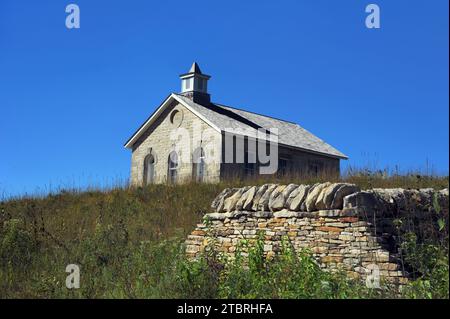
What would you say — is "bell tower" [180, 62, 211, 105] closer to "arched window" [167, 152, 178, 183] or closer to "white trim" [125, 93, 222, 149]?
"white trim" [125, 93, 222, 149]

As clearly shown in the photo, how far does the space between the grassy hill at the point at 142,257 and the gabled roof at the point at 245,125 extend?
282 inches

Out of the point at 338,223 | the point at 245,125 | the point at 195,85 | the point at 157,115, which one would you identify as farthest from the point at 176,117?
the point at 338,223

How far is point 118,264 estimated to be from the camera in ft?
33.3

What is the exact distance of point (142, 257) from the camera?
1009 centimetres

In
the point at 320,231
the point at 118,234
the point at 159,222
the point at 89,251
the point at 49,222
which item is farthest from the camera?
the point at 49,222

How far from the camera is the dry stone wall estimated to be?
26.4 ft

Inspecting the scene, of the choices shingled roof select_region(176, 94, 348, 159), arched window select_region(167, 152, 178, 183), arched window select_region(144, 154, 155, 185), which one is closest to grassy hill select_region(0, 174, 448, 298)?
arched window select_region(167, 152, 178, 183)

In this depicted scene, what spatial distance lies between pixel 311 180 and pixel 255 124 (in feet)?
38.8

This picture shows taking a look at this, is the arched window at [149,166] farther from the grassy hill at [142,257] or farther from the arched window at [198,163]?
the grassy hill at [142,257]

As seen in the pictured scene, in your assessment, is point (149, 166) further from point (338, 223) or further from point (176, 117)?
point (338, 223)

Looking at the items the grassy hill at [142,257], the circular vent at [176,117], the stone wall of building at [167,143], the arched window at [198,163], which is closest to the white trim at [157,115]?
the stone wall of building at [167,143]

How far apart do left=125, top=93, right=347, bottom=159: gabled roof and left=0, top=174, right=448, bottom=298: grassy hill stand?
716cm
